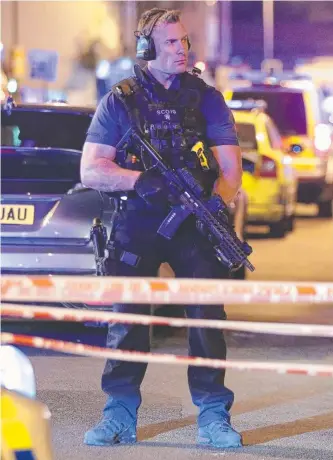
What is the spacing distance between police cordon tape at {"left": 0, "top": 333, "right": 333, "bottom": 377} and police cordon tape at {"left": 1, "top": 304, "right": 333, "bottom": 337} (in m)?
0.15

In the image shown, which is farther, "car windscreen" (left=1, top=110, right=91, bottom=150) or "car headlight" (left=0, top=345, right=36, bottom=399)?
"car windscreen" (left=1, top=110, right=91, bottom=150)

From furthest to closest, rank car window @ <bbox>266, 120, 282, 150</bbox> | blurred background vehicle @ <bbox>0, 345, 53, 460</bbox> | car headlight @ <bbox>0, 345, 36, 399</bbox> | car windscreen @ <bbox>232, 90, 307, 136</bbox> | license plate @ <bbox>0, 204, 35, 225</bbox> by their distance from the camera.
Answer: car windscreen @ <bbox>232, 90, 307, 136</bbox> → car window @ <bbox>266, 120, 282, 150</bbox> → license plate @ <bbox>0, 204, 35, 225</bbox> → car headlight @ <bbox>0, 345, 36, 399</bbox> → blurred background vehicle @ <bbox>0, 345, 53, 460</bbox>

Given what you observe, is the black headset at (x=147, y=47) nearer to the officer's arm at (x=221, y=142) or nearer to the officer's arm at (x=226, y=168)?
the officer's arm at (x=221, y=142)

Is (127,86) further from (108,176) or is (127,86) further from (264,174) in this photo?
(264,174)

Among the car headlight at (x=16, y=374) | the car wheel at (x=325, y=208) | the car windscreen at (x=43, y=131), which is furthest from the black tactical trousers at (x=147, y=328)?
the car wheel at (x=325, y=208)

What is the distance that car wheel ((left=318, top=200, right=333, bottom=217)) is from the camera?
802 inches

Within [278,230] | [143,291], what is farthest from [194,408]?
[278,230]

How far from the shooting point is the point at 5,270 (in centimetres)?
807

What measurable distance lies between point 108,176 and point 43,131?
11.2 ft

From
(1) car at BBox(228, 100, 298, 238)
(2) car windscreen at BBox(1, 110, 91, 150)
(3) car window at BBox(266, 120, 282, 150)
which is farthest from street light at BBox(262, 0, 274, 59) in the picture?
(2) car windscreen at BBox(1, 110, 91, 150)

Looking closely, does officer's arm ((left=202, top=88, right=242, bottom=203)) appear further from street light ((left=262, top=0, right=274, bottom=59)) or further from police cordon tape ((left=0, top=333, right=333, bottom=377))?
street light ((left=262, top=0, right=274, bottom=59))

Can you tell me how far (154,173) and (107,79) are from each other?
63.0 feet

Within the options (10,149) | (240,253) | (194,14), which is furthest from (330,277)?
(194,14)

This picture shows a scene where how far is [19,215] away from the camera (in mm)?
8070
